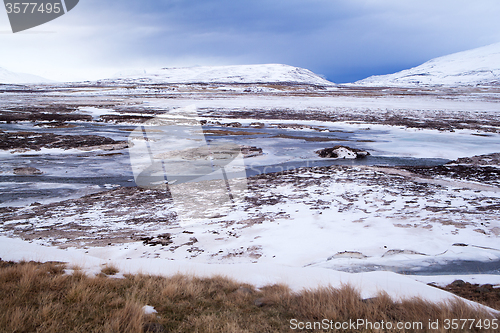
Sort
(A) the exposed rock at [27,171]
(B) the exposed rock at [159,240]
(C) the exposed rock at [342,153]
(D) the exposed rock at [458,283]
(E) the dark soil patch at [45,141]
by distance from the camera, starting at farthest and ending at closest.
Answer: (E) the dark soil patch at [45,141]
(C) the exposed rock at [342,153]
(A) the exposed rock at [27,171]
(B) the exposed rock at [159,240]
(D) the exposed rock at [458,283]

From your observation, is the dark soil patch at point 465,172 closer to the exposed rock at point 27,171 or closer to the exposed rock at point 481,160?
the exposed rock at point 481,160

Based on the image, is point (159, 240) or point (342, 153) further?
point (342, 153)

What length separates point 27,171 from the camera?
1298cm

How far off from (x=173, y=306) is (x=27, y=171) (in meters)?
12.5

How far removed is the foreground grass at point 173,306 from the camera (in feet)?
10.7

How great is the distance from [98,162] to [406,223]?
1384 cm

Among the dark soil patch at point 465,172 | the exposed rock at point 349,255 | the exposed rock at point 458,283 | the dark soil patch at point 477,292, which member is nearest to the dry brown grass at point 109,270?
the exposed rock at point 349,255

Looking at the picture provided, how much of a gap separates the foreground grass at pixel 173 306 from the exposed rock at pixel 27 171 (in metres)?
10.1

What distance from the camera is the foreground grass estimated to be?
3.25m

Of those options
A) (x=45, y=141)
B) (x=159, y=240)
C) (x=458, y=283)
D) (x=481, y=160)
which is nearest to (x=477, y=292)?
(x=458, y=283)

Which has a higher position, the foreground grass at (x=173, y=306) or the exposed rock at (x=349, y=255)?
the foreground grass at (x=173, y=306)

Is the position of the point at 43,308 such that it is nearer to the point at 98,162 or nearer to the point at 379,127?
the point at 98,162

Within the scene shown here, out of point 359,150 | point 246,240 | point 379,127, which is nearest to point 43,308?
point 246,240

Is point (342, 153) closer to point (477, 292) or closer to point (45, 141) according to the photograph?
point (477, 292)
